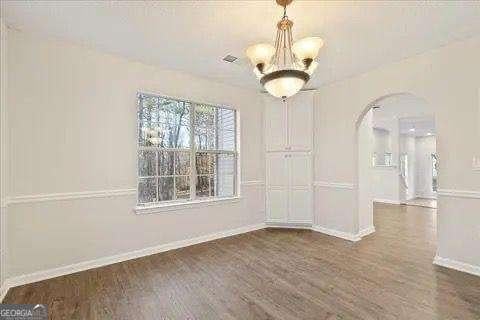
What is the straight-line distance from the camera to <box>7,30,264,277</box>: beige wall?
8.78ft

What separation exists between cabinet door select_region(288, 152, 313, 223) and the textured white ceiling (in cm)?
197

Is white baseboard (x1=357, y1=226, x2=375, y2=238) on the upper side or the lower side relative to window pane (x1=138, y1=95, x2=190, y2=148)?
lower

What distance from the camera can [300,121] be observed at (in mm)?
4789

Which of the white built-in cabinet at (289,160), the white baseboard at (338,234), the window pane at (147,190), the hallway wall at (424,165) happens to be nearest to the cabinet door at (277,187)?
the white built-in cabinet at (289,160)

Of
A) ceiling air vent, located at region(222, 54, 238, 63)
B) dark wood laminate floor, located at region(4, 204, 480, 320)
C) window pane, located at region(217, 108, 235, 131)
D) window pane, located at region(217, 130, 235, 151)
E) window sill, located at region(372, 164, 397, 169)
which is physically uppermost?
ceiling air vent, located at region(222, 54, 238, 63)

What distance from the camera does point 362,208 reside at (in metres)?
4.40

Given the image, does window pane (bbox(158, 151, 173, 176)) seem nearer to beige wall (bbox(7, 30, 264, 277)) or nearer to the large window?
the large window

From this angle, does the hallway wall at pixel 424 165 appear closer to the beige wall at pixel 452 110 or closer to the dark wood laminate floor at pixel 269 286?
the dark wood laminate floor at pixel 269 286

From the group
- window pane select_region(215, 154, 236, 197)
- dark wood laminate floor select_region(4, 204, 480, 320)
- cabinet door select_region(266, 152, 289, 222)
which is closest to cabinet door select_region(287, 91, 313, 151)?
cabinet door select_region(266, 152, 289, 222)

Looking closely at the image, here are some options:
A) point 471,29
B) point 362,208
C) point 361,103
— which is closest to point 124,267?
point 362,208

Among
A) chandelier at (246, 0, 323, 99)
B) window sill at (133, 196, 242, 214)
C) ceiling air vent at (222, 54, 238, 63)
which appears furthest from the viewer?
window sill at (133, 196, 242, 214)

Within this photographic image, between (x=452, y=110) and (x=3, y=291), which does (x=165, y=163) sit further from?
(x=452, y=110)

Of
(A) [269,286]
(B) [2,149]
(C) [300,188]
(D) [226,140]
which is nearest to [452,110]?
(C) [300,188]

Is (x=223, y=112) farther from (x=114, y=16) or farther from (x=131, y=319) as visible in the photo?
(x=131, y=319)
